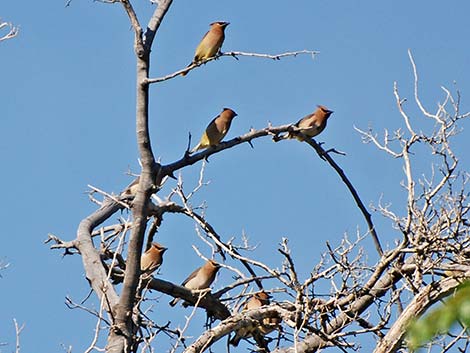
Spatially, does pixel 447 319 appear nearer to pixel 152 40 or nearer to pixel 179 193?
pixel 152 40

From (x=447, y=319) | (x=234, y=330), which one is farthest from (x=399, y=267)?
(x=447, y=319)

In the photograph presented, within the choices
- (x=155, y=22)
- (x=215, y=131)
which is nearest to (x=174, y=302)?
(x=215, y=131)

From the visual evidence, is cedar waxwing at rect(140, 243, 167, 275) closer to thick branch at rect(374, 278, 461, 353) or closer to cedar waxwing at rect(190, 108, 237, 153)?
cedar waxwing at rect(190, 108, 237, 153)

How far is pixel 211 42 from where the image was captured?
9.52 metres

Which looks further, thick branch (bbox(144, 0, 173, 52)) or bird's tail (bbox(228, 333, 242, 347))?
bird's tail (bbox(228, 333, 242, 347))

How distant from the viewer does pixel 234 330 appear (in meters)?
6.53

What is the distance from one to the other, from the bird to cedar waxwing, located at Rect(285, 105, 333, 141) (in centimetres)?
111

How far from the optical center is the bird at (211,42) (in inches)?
369

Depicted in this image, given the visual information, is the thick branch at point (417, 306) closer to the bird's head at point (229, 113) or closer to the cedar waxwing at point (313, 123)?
the cedar waxwing at point (313, 123)

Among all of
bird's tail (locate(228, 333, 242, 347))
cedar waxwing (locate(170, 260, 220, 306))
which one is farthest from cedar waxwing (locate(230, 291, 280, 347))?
cedar waxwing (locate(170, 260, 220, 306))

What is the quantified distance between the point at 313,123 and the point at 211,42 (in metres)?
1.31

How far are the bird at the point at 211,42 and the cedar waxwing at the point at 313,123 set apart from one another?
1106mm

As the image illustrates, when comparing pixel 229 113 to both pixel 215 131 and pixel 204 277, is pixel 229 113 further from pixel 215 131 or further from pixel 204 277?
pixel 204 277

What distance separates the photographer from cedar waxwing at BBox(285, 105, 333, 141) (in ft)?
28.4
